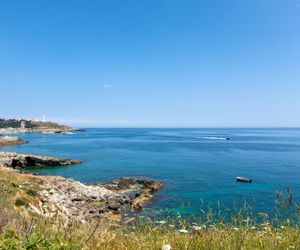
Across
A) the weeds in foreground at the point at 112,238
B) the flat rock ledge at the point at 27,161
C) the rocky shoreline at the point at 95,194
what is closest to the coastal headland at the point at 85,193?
the rocky shoreline at the point at 95,194

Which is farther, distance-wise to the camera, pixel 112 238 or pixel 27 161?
pixel 27 161

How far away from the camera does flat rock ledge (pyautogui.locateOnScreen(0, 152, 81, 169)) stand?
205 feet

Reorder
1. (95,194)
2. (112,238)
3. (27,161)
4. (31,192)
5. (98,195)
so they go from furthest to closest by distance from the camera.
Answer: (27,161)
(95,194)
(98,195)
(31,192)
(112,238)

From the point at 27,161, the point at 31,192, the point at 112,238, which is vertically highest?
the point at 112,238

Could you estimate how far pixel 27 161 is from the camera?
66.1 m

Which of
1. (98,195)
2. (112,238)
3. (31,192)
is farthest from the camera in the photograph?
(98,195)

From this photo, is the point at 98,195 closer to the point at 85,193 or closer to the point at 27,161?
the point at 85,193

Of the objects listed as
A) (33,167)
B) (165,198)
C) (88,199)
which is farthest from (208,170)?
(33,167)

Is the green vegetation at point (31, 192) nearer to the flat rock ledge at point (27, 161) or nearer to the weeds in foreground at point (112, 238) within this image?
the weeds in foreground at point (112, 238)

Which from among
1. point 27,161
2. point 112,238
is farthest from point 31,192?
point 27,161

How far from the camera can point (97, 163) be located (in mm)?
66688

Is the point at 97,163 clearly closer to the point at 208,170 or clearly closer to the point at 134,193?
the point at 208,170

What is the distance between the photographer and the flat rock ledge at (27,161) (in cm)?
6236

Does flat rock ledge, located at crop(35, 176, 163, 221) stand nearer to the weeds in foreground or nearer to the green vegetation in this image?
the green vegetation
